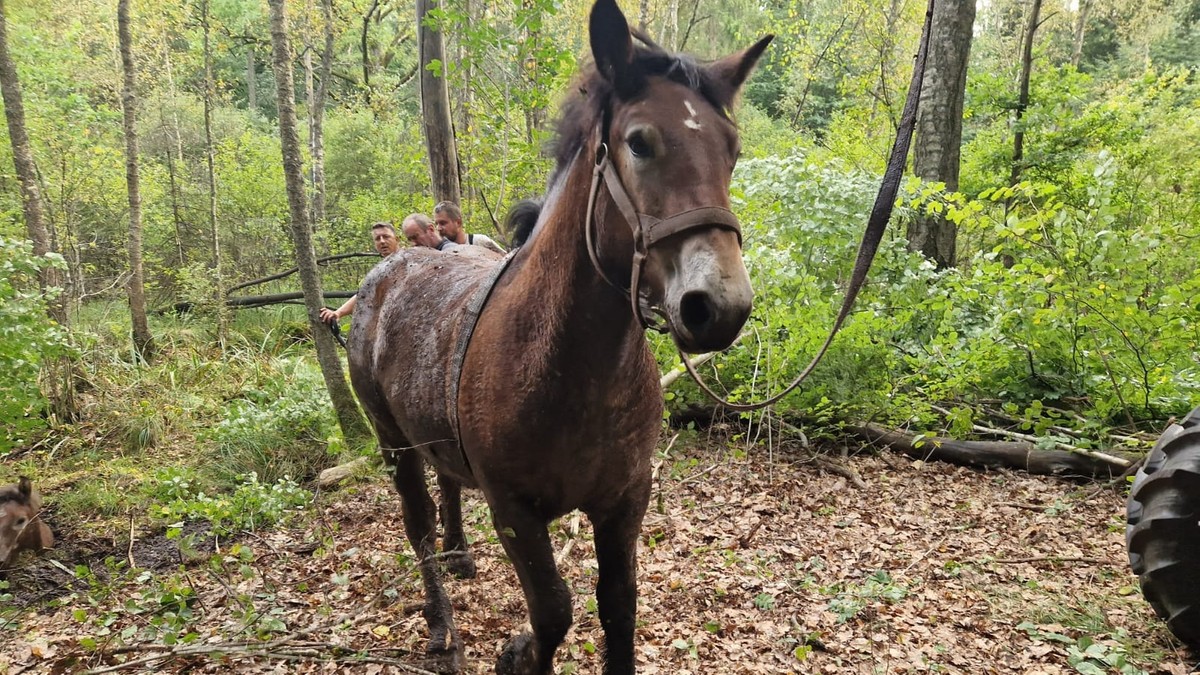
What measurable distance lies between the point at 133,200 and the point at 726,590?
10.1m

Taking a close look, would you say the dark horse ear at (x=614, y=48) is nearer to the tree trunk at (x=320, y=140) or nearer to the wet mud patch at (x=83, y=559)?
the wet mud patch at (x=83, y=559)

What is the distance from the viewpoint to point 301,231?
19.8 feet

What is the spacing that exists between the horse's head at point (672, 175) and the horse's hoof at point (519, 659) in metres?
1.62

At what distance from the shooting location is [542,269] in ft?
6.68

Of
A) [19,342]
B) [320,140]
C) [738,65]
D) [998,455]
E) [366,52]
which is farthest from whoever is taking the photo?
[366,52]

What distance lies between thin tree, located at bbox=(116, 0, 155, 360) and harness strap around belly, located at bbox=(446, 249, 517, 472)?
27.9 ft

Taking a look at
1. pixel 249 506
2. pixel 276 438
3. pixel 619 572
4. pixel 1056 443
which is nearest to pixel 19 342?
pixel 276 438

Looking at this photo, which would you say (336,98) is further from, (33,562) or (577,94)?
(577,94)

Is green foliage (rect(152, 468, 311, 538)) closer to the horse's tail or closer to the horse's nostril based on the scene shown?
the horse's tail

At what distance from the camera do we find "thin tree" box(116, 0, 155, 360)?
8.73 metres

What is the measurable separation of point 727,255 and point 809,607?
9.03 feet

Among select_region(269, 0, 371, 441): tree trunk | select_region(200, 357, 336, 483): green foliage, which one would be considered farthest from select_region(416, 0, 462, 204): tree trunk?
select_region(200, 357, 336, 483): green foliage

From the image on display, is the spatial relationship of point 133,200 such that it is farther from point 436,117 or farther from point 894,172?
point 894,172

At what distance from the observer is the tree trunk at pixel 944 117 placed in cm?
718
